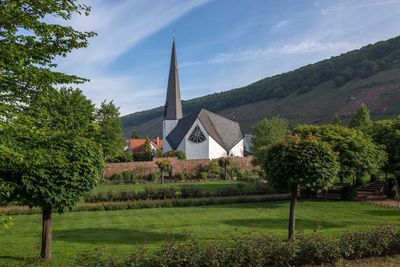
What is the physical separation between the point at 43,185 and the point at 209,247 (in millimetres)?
4294

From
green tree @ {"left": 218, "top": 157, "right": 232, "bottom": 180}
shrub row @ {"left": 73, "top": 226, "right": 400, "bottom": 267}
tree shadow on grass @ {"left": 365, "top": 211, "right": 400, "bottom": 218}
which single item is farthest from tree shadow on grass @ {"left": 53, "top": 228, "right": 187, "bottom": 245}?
green tree @ {"left": 218, "top": 157, "right": 232, "bottom": 180}

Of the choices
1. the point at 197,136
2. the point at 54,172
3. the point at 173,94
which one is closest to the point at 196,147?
the point at 197,136

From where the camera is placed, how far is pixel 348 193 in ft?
80.1

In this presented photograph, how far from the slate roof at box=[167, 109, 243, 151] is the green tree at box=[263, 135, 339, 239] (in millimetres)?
47201

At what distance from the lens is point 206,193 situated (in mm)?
27172

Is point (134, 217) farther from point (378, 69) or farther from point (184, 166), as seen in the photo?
point (378, 69)

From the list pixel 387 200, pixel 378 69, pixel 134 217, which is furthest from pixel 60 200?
pixel 378 69

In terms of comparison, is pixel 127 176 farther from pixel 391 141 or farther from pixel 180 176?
pixel 391 141

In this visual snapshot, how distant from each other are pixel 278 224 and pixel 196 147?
1745 inches

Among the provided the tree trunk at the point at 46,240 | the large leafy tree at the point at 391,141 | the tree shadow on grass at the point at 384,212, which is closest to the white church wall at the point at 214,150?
the large leafy tree at the point at 391,141

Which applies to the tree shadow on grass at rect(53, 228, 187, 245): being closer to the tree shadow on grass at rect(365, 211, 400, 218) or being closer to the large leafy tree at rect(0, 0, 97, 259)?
the large leafy tree at rect(0, 0, 97, 259)

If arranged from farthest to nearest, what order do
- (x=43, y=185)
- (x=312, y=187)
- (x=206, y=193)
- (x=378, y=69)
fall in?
(x=378, y=69)
(x=206, y=193)
(x=312, y=187)
(x=43, y=185)

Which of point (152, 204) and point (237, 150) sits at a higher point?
point (237, 150)

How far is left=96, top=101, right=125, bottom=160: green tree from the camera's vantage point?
42.5 meters
